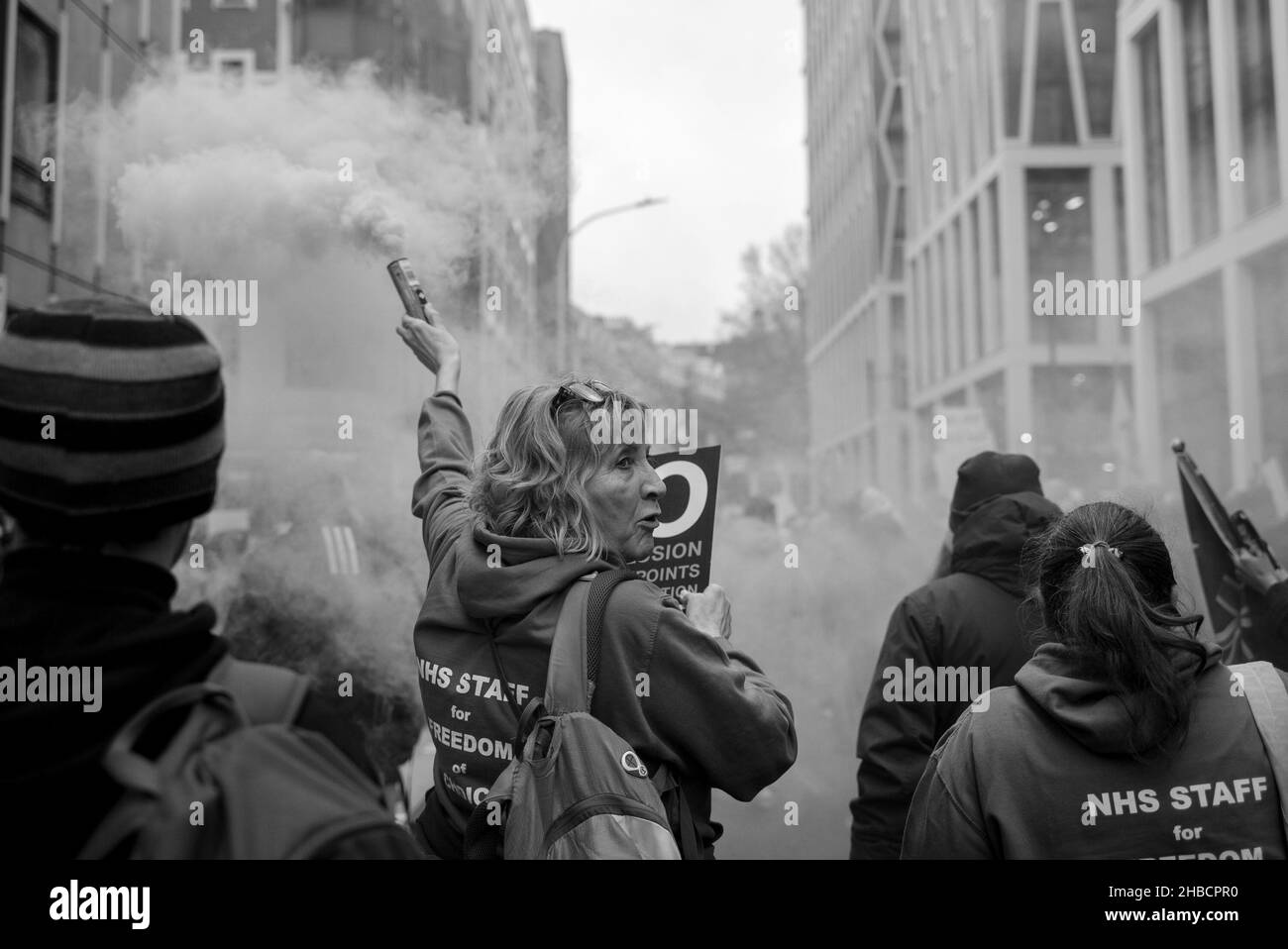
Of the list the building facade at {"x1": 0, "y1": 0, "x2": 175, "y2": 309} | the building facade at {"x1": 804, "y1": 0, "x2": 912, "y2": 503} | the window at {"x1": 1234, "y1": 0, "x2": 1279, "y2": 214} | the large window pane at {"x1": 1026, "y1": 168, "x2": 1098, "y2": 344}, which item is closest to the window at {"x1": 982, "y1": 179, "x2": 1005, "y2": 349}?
the large window pane at {"x1": 1026, "y1": 168, "x2": 1098, "y2": 344}

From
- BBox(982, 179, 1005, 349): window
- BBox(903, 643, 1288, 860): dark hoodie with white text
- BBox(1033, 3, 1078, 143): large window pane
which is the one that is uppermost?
BBox(1033, 3, 1078, 143): large window pane

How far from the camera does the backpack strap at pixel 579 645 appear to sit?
1730mm

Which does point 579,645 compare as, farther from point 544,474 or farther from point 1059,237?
point 1059,237

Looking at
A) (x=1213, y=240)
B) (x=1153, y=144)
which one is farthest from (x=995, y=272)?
(x=1153, y=144)

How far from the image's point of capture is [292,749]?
1143mm

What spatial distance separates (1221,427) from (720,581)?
2.38 metres

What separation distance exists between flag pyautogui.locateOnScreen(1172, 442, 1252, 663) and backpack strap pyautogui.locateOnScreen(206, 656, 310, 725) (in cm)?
256

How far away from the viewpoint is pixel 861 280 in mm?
4531

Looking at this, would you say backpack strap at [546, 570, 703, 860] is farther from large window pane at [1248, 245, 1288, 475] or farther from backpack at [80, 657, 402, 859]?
large window pane at [1248, 245, 1288, 475]

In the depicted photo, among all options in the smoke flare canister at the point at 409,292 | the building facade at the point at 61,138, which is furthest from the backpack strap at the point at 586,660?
the building facade at the point at 61,138

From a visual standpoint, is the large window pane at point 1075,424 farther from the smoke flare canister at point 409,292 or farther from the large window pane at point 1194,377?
the smoke flare canister at point 409,292

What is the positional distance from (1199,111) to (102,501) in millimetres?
5671

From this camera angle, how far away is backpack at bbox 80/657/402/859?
1.10 meters
